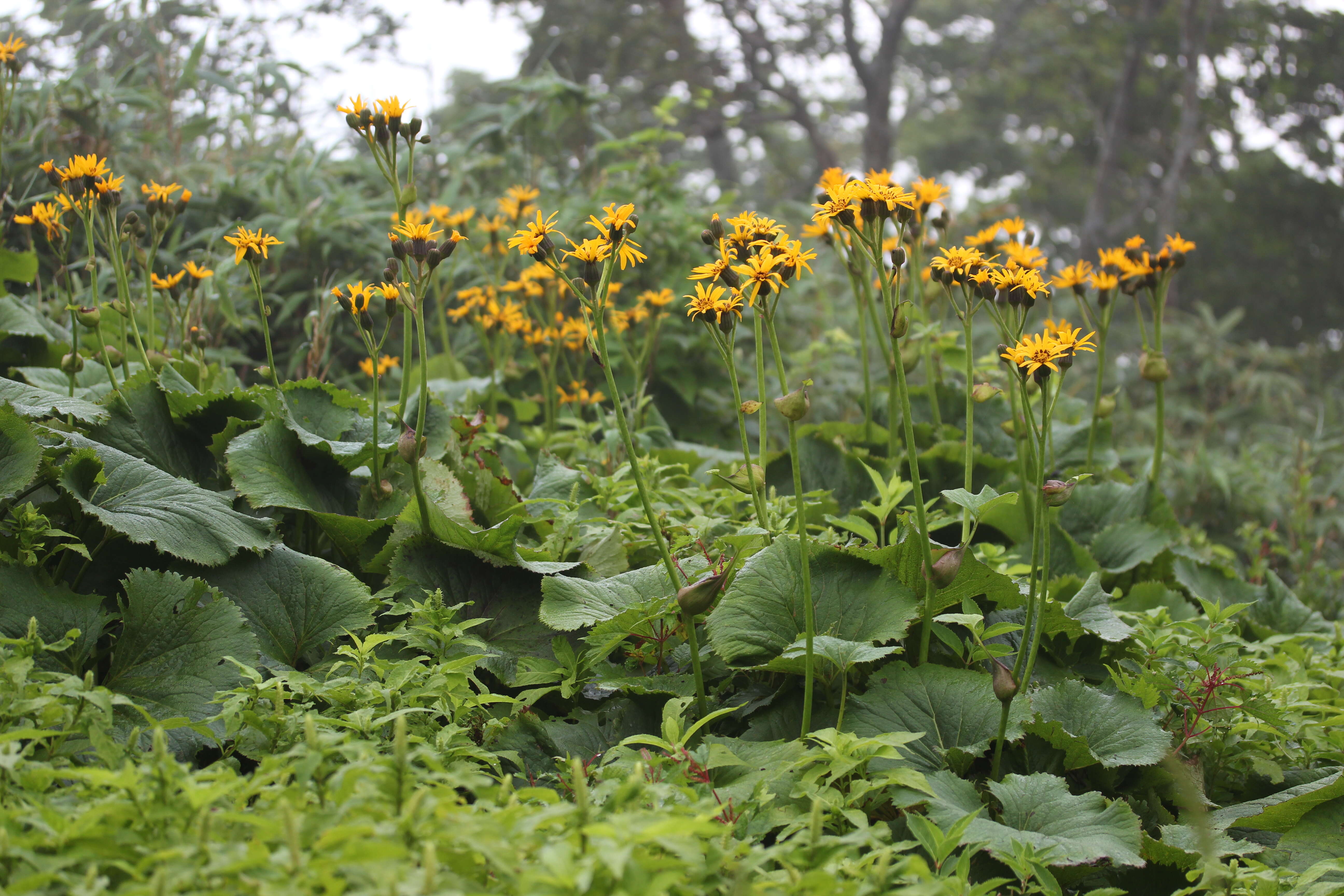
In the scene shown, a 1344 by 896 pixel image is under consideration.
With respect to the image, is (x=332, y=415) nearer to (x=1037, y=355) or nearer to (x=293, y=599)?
(x=293, y=599)

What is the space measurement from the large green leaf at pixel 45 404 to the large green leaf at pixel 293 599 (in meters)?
0.46

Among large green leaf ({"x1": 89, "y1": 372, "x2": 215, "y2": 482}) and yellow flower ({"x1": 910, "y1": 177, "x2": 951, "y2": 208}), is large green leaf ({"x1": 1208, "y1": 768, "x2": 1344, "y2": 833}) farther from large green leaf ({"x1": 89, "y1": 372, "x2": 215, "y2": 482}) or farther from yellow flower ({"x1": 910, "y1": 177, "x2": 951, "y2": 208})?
large green leaf ({"x1": 89, "y1": 372, "x2": 215, "y2": 482})

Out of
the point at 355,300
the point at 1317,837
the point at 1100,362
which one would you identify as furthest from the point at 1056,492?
the point at 355,300

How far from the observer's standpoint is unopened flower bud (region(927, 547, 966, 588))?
1580mm

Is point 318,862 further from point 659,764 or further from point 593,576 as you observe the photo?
point 593,576

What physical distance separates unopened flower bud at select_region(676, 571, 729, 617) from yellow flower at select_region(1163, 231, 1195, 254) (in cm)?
171

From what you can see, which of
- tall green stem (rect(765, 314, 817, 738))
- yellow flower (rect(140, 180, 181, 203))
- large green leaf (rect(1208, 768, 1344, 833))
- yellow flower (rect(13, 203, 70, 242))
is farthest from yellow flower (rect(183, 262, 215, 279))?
large green leaf (rect(1208, 768, 1344, 833))

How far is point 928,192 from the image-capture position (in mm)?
2350

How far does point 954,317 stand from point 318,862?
6.03 m

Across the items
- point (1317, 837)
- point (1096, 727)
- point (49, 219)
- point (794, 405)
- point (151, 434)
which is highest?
point (49, 219)

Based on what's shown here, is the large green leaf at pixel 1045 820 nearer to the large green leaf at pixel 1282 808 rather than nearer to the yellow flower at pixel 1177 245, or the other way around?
the large green leaf at pixel 1282 808

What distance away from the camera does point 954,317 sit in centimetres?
632

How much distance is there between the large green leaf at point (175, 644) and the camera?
160cm

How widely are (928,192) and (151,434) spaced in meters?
1.96
